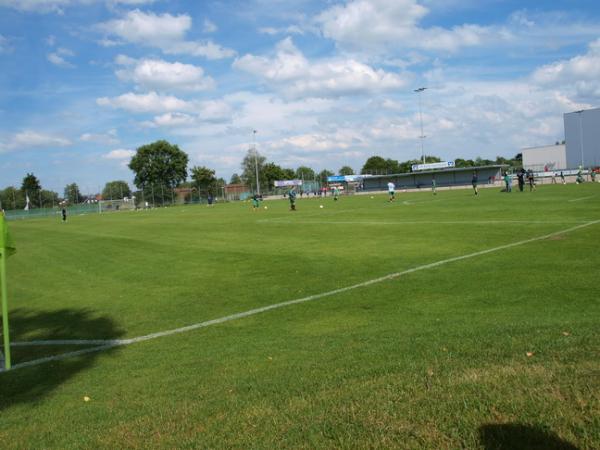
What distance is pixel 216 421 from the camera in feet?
15.2

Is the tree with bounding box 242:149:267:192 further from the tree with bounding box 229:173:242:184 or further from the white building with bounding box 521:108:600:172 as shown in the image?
the white building with bounding box 521:108:600:172

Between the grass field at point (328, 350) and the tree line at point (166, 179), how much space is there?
3225 inches

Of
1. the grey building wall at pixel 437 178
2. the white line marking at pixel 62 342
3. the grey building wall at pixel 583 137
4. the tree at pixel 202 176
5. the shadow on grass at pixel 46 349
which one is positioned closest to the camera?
the shadow on grass at pixel 46 349

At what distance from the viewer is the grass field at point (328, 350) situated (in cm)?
409

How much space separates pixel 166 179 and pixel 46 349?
393 feet

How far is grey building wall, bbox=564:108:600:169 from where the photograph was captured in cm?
9050

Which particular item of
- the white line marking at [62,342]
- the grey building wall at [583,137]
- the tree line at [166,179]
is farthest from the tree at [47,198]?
the grey building wall at [583,137]

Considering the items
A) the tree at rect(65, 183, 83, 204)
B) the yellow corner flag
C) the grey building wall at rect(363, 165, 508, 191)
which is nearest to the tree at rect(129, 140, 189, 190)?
the tree at rect(65, 183, 83, 204)

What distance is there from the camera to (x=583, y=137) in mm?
92375

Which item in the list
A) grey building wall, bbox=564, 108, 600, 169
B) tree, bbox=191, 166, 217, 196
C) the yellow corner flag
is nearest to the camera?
the yellow corner flag

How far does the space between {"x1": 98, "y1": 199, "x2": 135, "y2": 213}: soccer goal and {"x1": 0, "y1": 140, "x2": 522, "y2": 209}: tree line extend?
6.38 ft

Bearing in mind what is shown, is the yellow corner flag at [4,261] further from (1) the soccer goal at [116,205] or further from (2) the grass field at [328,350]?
(1) the soccer goal at [116,205]

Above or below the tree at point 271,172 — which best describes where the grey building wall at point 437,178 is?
below

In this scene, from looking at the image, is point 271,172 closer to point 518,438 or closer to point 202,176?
point 202,176
